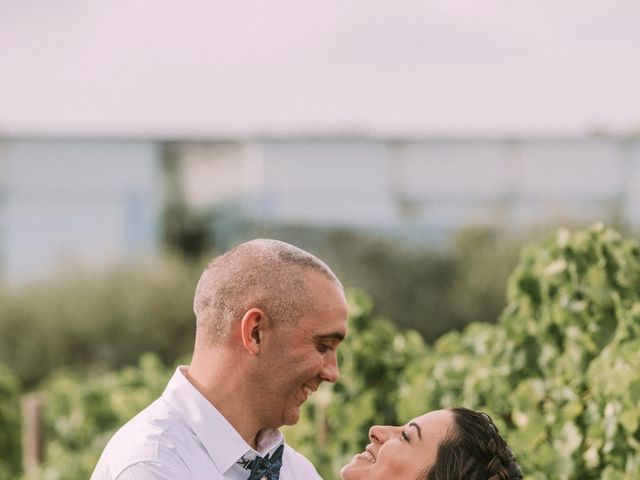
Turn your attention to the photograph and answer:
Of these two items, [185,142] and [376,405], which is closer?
[376,405]

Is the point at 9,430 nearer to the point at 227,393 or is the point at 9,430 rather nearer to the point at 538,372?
the point at 538,372

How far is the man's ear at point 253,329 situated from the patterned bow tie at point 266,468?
0.86 feet

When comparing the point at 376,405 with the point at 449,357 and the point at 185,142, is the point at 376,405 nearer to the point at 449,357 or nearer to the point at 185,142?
the point at 449,357

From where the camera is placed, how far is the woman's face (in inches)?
102

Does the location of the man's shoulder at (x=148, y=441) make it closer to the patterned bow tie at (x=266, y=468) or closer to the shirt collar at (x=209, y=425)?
the shirt collar at (x=209, y=425)

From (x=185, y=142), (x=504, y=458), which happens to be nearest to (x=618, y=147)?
(x=185, y=142)

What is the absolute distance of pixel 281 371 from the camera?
2.55 meters

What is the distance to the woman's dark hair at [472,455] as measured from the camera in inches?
101

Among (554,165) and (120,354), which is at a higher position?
(554,165)

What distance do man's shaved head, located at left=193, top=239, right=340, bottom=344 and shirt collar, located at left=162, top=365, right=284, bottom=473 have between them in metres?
0.12

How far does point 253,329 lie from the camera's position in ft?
8.24

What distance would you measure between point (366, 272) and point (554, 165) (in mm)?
3747

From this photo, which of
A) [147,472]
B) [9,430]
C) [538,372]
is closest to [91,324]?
[9,430]

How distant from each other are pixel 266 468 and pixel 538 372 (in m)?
1.57
